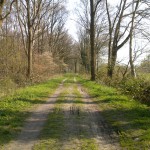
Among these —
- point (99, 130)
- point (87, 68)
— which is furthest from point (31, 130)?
point (87, 68)

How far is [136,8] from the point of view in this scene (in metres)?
32.2

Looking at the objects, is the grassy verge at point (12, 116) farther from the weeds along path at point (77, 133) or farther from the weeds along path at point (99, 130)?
the weeds along path at point (99, 130)

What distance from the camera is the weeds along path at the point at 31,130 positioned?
8.01 metres

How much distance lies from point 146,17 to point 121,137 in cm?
2644

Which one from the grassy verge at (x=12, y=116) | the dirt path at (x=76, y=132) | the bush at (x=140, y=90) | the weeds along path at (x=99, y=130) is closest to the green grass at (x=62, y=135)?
the dirt path at (x=76, y=132)

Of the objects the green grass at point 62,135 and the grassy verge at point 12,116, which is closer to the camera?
the green grass at point 62,135

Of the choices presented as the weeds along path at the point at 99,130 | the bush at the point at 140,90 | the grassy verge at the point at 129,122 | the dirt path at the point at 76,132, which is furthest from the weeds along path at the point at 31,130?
the bush at the point at 140,90

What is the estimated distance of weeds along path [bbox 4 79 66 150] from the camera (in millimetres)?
8007

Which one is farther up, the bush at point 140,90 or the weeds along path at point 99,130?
the bush at point 140,90

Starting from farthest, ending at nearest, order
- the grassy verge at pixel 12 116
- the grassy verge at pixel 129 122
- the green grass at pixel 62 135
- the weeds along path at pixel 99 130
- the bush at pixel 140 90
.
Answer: the bush at pixel 140 90
the grassy verge at pixel 12 116
the grassy verge at pixel 129 122
the weeds along path at pixel 99 130
the green grass at pixel 62 135

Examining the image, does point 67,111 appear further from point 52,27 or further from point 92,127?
point 52,27

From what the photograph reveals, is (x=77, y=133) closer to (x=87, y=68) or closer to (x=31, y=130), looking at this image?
(x=31, y=130)

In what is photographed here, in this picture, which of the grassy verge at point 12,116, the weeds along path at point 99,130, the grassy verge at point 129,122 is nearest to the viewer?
the weeds along path at point 99,130

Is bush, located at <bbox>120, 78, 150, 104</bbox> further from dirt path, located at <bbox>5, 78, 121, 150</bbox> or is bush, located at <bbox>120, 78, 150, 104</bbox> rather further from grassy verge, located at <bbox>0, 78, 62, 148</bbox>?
grassy verge, located at <bbox>0, 78, 62, 148</bbox>
